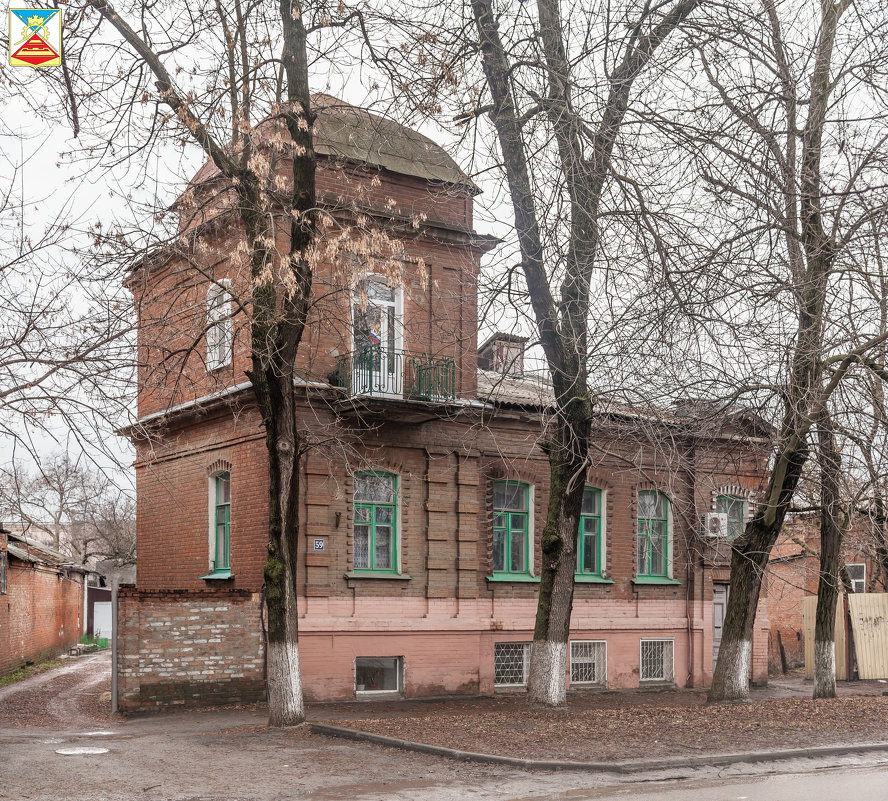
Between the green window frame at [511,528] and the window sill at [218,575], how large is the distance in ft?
17.1

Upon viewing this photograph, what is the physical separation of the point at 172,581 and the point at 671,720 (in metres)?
11.7

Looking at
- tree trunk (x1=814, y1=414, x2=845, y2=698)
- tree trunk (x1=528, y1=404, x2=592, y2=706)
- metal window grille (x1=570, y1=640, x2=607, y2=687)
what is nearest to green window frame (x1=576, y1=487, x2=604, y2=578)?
metal window grille (x1=570, y1=640, x2=607, y2=687)

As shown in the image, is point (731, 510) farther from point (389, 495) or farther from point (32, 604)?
point (32, 604)

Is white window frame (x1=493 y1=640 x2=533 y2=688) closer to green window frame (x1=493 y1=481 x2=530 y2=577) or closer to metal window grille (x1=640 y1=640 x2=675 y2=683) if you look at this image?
green window frame (x1=493 y1=481 x2=530 y2=577)

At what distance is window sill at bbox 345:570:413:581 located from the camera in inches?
745

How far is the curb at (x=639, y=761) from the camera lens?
1066 cm

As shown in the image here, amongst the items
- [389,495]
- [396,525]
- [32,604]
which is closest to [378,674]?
[396,525]

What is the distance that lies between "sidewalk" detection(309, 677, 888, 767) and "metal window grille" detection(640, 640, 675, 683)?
6.11 metres

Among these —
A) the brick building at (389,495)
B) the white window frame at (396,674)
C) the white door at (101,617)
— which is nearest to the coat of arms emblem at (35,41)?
the brick building at (389,495)

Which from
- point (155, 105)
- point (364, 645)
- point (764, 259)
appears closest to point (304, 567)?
point (364, 645)

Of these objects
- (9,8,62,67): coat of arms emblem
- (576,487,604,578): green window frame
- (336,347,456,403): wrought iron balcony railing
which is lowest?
(576,487,604,578): green window frame

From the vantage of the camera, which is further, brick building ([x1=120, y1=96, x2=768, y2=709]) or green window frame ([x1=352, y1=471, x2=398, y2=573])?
green window frame ([x1=352, y1=471, x2=398, y2=573])

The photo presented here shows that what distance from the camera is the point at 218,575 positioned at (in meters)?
20.0

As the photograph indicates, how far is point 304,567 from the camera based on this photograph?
18.5 m
